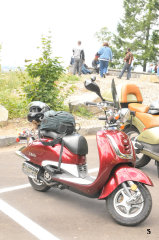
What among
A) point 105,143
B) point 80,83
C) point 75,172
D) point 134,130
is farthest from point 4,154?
point 80,83

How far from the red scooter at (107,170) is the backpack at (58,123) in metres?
0.07

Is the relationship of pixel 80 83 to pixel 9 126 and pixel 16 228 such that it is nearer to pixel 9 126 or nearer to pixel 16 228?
pixel 9 126

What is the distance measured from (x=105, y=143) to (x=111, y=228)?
0.86 m

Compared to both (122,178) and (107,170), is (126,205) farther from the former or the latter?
(107,170)

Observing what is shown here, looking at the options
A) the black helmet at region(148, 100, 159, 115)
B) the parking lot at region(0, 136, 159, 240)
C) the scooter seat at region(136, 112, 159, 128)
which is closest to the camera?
the parking lot at region(0, 136, 159, 240)

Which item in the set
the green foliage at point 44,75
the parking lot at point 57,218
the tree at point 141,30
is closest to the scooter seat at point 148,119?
the parking lot at point 57,218

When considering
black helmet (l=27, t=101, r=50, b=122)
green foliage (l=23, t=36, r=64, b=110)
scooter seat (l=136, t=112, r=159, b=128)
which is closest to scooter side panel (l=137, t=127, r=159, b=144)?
scooter seat (l=136, t=112, r=159, b=128)

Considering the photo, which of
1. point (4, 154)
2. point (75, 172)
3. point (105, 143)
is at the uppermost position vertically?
point (105, 143)

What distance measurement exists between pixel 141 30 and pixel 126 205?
32.5m

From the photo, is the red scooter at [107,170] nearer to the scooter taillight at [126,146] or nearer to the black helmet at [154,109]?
the scooter taillight at [126,146]

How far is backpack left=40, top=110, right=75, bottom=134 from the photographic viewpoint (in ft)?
14.1

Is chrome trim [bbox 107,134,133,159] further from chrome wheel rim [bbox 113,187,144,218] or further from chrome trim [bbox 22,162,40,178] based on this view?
chrome trim [bbox 22,162,40,178]

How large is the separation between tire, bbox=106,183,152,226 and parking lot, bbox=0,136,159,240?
9cm

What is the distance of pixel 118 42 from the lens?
121ft
